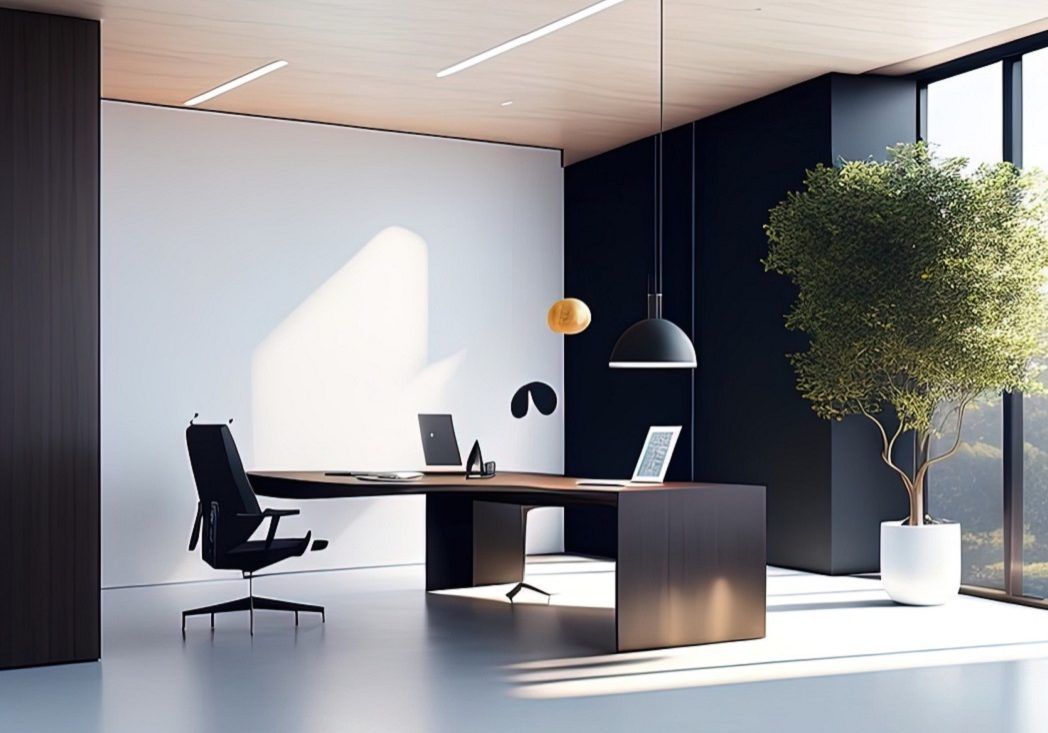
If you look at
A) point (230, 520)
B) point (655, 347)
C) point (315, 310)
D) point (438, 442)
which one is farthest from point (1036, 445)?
point (315, 310)

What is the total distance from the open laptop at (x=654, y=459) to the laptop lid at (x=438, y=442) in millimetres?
1182

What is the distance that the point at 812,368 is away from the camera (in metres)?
8.20

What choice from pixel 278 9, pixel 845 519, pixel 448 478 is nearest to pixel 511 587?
pixel 448 478

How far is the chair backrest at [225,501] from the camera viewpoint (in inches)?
281

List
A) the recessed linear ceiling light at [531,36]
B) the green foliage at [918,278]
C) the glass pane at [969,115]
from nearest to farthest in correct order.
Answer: the recessed linear ceiling light at [531,36]
the green foliage at [918,278]
the glass pane at [969,115]

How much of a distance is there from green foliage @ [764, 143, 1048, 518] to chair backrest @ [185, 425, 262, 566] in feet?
11.4

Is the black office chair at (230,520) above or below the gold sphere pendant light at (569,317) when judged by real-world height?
below

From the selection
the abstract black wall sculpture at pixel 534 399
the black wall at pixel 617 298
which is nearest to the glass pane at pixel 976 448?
the black wall at pixel 617 298

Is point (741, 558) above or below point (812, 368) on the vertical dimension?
below

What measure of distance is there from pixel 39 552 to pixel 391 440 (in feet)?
13.5

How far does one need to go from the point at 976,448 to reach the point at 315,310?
4822 mm

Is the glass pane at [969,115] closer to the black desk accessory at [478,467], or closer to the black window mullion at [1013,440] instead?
the black window mullion at [1013,440]

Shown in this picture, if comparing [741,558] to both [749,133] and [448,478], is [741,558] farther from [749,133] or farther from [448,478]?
[749,133]

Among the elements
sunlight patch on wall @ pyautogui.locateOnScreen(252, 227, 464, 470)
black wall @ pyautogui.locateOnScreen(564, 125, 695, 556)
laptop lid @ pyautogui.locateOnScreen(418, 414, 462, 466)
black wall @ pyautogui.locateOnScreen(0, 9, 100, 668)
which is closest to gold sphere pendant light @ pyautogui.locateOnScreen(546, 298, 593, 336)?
laptop lid @ pyautogui.locateOnScreen(418, 414, 462, 466)
